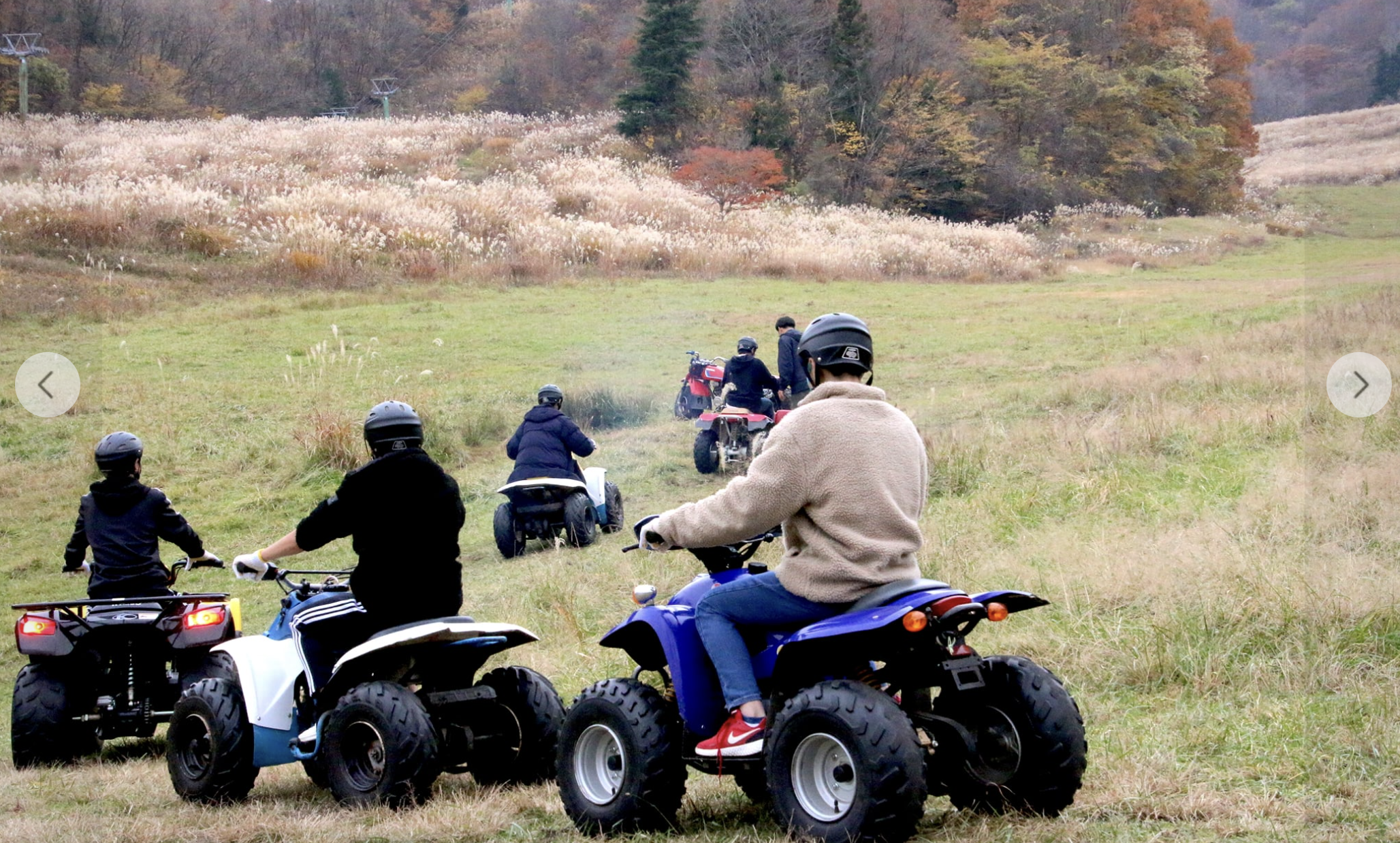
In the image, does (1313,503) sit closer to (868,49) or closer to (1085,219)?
(1085,219)

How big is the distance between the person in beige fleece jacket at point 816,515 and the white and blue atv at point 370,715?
1327 mm

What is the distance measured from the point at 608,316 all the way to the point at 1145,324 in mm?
9735

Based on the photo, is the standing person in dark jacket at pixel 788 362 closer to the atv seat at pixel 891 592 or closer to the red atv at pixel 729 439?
the red atv at pixel 729 439

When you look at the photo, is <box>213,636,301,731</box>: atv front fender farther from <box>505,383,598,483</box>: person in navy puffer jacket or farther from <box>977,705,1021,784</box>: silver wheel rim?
<box>505,383,598,483</box>: person in navy puffer jacket

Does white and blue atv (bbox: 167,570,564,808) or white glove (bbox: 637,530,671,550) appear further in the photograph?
white and blue atv (bbox: 167,570,564,808)

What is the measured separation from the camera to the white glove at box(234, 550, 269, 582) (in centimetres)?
558

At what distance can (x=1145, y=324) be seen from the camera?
2372cm

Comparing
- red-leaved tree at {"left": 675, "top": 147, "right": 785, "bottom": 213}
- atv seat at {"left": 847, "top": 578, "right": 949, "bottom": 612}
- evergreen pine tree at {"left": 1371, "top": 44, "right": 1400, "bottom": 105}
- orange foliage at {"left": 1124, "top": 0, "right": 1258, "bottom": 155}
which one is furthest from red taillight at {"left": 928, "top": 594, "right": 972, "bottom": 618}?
red-leaved tree at {"left": 675, "top": 147, "right": 785, "bottom": 213}

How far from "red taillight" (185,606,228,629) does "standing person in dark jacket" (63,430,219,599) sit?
30 cm

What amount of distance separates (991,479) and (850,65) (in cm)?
3606

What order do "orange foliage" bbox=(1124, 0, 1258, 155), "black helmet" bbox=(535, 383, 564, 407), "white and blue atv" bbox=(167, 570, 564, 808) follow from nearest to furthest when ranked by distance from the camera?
"white and blue atv" bbox=(167, 570, 564, 808) → "black helmet" bbox=(535, 383, 564, 407) → "orange foliage" bbox=(1124, 0, 1258, 155)

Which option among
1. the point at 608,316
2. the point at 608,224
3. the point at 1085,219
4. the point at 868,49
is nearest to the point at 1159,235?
the point at 1085,219

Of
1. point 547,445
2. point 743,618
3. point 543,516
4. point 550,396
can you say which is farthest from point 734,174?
point 743,618

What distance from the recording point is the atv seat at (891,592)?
14.1ft
